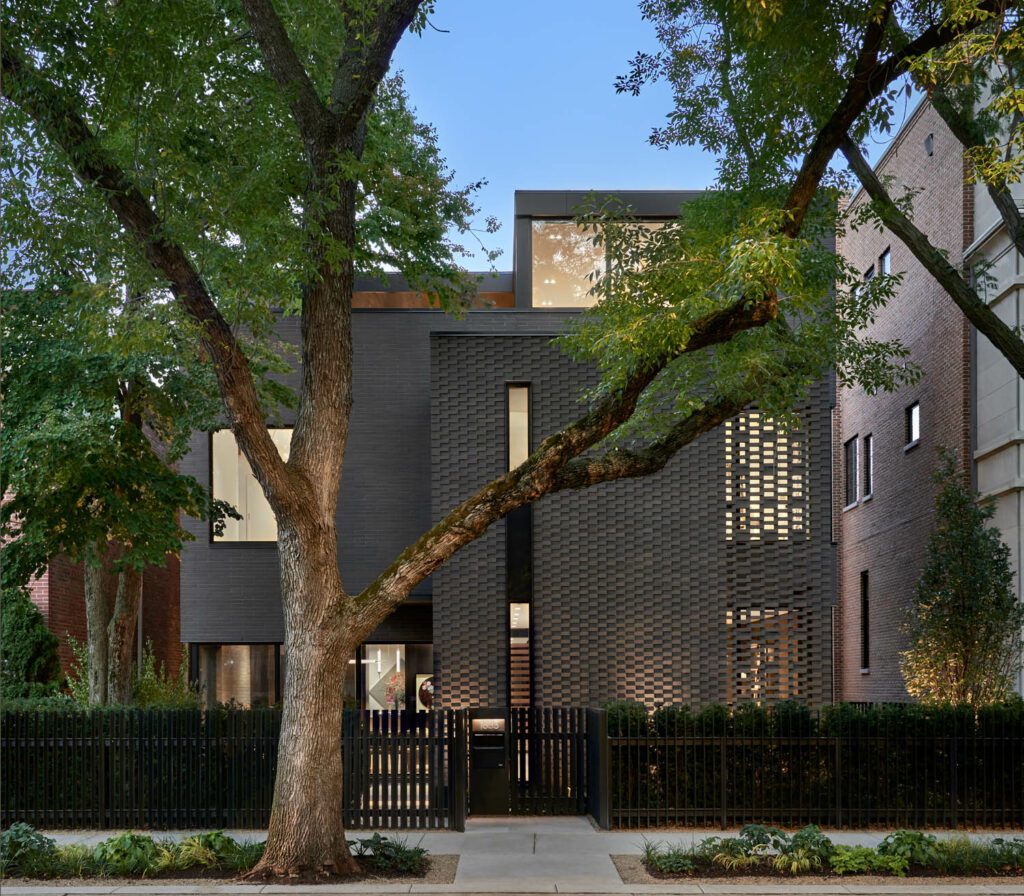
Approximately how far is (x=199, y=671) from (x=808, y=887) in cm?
1333

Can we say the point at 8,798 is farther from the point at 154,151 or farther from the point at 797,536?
the point at 797,536

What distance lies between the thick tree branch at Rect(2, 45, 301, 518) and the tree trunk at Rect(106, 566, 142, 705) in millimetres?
7068

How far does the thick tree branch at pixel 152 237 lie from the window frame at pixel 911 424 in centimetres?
1426

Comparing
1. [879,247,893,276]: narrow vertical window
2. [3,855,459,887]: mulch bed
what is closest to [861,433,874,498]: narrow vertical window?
[879,247,893,276]: narrow vertical window

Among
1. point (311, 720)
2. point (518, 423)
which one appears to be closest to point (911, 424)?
point (518, 423)

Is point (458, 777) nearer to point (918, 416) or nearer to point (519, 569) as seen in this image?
point (519, 569)

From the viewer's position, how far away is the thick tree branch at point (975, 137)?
14.4 meters

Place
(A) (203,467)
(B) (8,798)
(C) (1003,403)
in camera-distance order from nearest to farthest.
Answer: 1. (B) (8,798)
2. (C) (1003,403)
3. (A) (203,467)

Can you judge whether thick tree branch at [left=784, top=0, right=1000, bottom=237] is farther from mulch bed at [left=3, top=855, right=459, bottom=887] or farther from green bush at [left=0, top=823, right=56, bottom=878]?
green bush at [left=0, top=823, right=56, bottom=878]

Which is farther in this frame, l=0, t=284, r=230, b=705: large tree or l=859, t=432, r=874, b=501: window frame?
l=859, t=432, r=874, b=501: window frame

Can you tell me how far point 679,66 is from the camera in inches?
578

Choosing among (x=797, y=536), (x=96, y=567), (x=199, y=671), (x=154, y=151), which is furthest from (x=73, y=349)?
(x=797, y=536)

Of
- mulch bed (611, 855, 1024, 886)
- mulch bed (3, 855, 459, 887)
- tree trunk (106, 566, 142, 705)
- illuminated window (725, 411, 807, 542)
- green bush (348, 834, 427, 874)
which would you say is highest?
illuminated window (725, 411, 807, 542)

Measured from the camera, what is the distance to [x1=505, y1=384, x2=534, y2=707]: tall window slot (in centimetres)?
1834
